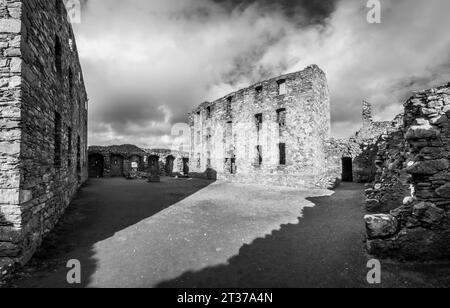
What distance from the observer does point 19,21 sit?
414cm

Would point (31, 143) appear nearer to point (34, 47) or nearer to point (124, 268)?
point (34, 47)

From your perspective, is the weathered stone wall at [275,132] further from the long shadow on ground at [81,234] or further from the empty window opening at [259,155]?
the long shadow on ground at [81,234]

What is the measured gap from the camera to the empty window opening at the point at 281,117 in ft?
54.0

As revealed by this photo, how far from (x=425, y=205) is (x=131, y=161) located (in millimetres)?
29630

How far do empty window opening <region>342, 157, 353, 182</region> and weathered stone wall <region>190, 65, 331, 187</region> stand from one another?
233 centimetres

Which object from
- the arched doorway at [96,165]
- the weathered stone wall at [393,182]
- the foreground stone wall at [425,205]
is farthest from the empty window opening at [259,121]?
the arched doorway at [96,165]

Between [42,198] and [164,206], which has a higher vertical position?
[42,198]

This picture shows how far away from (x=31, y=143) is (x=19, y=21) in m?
2.44

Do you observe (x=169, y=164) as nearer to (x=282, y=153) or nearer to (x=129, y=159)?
(x=129, y=159)

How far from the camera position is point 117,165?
2797 cm

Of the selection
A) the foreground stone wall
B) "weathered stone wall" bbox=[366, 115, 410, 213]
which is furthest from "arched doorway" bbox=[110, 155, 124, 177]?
the foreground stone wall

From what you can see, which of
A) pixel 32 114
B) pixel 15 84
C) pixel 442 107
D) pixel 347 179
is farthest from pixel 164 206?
pixel 347 179

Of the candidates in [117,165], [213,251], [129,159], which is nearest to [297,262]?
[213,251]

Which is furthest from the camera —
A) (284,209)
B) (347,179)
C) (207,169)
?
(207,169)
